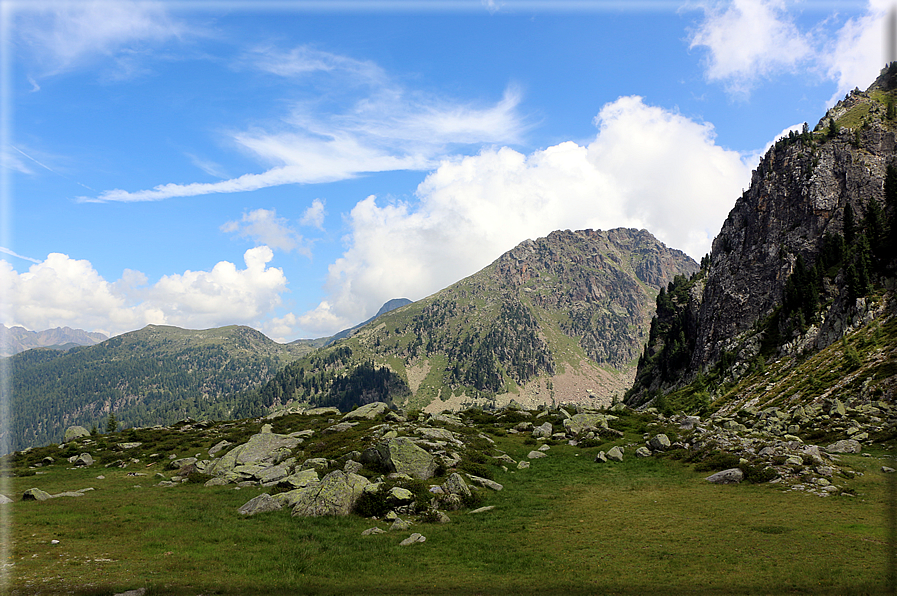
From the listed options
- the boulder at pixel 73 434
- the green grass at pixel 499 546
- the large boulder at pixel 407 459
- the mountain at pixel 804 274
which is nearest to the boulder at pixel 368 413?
the large boulder at pixel 407 459

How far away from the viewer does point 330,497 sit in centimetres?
3359

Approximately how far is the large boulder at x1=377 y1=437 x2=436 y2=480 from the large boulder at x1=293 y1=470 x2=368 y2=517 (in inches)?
225

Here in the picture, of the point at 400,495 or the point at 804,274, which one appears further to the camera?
the point at 804,274

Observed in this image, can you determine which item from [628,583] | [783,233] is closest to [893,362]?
[628,583]

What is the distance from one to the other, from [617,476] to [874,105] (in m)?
231

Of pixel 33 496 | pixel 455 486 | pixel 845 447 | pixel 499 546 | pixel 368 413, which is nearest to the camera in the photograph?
pixel 499 546

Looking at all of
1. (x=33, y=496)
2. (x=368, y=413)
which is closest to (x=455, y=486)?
(x=33, y=496)

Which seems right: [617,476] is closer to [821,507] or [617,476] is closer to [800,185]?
[821,507]

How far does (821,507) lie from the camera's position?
29562 millimetres

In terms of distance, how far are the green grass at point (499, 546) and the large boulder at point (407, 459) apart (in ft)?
23.0

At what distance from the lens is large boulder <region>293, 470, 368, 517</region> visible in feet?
108

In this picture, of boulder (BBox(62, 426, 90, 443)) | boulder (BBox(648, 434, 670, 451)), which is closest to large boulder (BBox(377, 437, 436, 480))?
boulder (BBox(648, 434, 670, 451))

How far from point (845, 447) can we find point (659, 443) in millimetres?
18638

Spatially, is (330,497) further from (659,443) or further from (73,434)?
(73,434)
